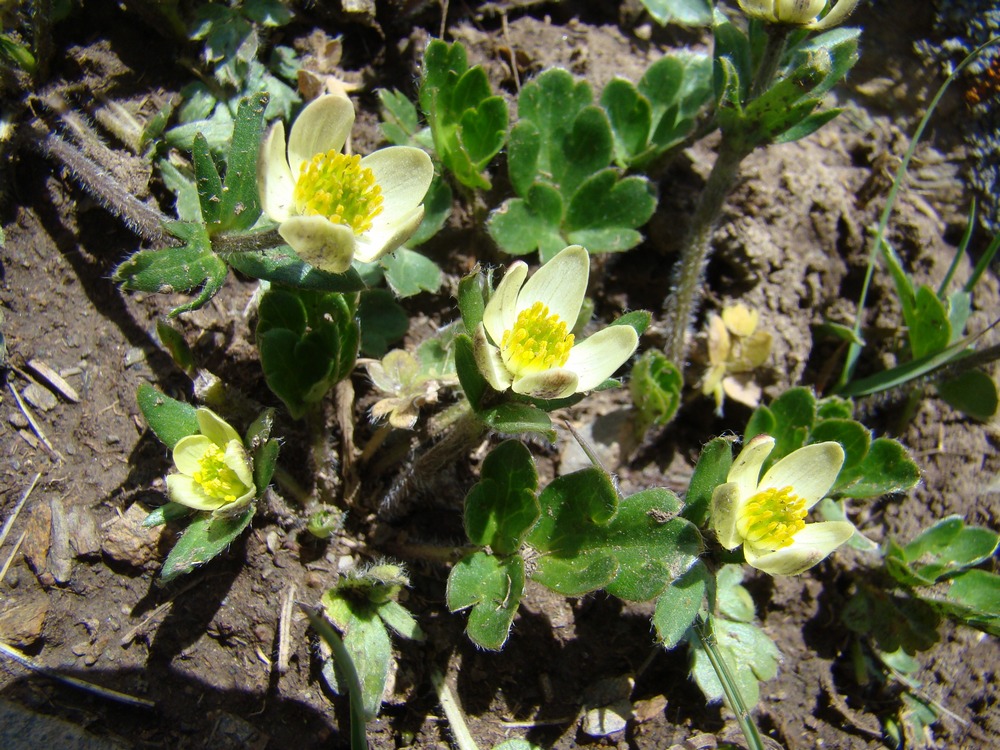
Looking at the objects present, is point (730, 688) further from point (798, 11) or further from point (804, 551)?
point (798, 11)

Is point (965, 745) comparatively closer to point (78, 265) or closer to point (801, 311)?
point (801, 311)

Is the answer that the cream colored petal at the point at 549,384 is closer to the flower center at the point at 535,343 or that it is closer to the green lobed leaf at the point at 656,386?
the flower center at the point at 535,343

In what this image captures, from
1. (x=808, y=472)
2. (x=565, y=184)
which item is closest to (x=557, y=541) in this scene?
(x=808, y=472)

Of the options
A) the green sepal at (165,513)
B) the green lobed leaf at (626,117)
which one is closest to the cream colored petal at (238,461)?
the green sepal at (165,513)

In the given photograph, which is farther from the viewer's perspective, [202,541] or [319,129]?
[319,129]

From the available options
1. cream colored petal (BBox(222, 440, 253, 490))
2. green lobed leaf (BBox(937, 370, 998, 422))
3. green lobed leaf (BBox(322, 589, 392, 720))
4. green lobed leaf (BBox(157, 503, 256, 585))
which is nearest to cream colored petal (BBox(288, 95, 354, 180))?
cream colored petal (BBox(222, 440, 253, 490))
